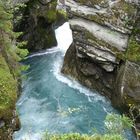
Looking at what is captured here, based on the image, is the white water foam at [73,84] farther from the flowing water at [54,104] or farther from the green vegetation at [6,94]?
the green vegetation at [6,94]

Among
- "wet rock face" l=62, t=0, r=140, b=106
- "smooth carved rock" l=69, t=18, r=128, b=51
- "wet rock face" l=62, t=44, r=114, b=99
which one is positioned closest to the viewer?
"wet rock face" l=62, t=0, r=140, b=106

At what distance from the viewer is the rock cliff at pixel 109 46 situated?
24.5 metres

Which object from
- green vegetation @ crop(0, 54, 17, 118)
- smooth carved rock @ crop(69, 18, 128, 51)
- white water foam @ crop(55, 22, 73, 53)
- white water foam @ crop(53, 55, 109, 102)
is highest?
green vegetation @ crop(0, 54, 17, 118)

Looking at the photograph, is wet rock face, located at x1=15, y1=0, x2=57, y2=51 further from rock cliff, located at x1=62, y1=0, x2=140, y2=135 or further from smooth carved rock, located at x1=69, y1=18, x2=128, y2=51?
smooth carved rock, located at x1=69, y1=18, x2=128, y2=51

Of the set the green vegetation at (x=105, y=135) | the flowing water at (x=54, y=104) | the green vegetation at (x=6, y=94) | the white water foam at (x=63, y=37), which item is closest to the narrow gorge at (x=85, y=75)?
the flowing water at (x=54, y=104)

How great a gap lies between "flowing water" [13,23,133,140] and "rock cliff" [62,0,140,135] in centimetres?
110

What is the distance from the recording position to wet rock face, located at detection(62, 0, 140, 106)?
24.7 m

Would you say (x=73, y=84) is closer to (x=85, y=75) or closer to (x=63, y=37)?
(x=85, y=75)

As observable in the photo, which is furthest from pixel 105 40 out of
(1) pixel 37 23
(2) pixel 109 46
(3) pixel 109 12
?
(1) pixel 37 23

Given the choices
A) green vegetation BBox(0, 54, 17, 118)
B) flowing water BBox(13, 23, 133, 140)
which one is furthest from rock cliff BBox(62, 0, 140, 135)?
green vegetation BBox(0, 54, 17, 118)

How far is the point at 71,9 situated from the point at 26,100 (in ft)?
23.5

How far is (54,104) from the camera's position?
1051 inches

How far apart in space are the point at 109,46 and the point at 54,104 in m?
5.44

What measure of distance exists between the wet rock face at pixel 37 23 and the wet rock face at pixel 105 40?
722 centimetres
